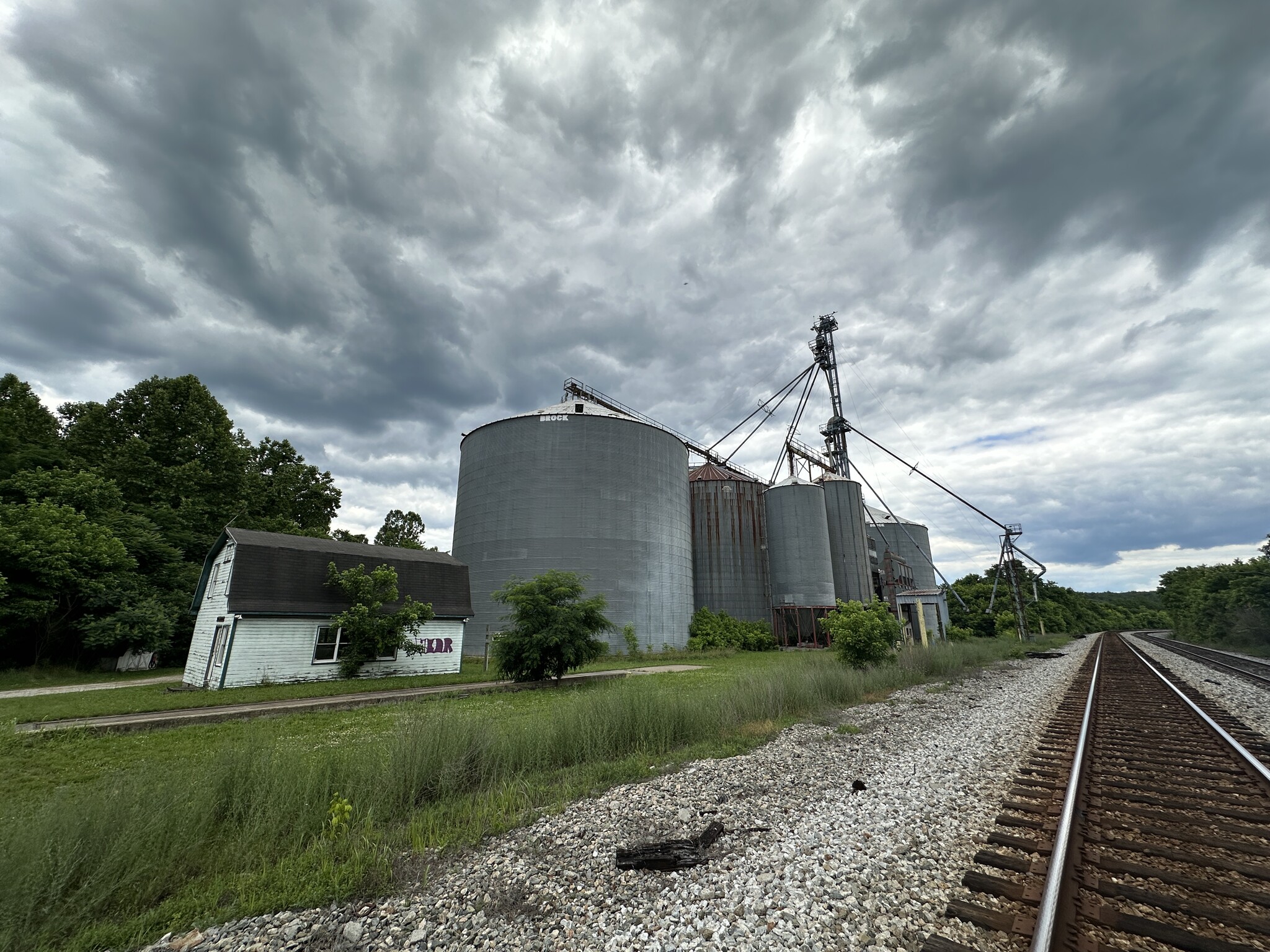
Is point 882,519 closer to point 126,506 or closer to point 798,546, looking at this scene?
point 798,546

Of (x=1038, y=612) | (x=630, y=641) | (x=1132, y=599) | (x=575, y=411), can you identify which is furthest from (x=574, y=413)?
(x=1132, y=599)

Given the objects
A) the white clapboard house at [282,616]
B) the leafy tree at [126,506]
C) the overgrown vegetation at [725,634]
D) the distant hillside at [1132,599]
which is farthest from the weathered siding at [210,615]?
the distant hillside at [1132,599]

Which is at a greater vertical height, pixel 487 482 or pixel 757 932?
pixel 487 482

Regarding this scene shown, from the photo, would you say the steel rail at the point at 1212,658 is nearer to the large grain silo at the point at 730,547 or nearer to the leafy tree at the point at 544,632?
the leafy tree at the point at 544,632

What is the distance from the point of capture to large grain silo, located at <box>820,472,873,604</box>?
4538 cm

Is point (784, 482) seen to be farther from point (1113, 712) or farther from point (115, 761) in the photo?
point (115, 761)

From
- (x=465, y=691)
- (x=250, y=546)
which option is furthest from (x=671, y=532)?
(x=250, y=546)

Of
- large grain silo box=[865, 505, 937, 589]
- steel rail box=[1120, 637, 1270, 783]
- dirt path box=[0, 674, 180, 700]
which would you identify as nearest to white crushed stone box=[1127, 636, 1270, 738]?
steel rail box=[1120, 637, 1270, 783]

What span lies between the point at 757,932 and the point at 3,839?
19.3ft

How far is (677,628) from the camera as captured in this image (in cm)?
3541

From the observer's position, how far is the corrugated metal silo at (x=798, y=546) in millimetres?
42094

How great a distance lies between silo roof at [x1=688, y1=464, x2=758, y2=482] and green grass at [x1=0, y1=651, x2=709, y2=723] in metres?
29.4

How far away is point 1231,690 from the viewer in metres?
14.5

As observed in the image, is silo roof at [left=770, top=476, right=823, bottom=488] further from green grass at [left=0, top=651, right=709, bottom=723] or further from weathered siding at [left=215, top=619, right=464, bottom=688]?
weathered siding at [left=215, top=619, right=464, bottom=688]
